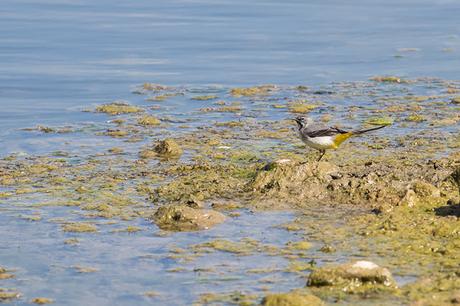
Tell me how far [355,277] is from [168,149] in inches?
201

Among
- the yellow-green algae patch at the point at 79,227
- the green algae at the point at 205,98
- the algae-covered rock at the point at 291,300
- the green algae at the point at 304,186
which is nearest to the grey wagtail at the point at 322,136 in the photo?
the green algae at the point at 304,186

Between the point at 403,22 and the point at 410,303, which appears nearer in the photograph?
the point at 410,303

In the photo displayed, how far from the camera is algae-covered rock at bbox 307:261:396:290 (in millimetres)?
7863

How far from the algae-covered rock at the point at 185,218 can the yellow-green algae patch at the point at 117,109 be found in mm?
5577

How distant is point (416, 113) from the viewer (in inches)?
582

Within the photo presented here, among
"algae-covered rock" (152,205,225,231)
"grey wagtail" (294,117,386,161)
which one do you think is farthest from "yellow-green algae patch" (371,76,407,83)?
"algae-covered rock" (152,205,225,231)

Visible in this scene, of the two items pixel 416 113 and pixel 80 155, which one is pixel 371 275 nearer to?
pixel 80 155

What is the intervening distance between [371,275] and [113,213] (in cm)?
323

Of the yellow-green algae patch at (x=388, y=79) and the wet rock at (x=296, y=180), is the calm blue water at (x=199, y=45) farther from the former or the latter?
the wet rock at (x=296, y=180)

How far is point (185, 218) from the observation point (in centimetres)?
970

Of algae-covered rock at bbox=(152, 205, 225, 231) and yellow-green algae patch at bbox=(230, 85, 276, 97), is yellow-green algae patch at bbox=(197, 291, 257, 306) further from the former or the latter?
yellow-green algae patch at bbox=(230, 85, 276, 97)

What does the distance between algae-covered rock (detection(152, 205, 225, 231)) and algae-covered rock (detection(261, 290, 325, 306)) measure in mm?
2165

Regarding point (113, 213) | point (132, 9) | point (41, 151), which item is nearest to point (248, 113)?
→ point (41, 151)

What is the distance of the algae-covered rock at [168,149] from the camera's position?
12625mm
